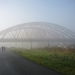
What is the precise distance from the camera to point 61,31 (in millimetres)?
120375

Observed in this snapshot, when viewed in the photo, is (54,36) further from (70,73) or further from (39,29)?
(70,73)

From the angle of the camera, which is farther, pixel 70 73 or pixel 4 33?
pixel 4 33

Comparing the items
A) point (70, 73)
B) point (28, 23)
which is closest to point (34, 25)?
point (28, 23)

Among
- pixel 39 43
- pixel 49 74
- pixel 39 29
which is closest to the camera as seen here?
pixel 49 74

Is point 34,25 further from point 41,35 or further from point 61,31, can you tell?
point 61,31

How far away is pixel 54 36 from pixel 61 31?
259 inches

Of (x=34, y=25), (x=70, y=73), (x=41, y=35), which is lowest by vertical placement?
(x=70, y=73)

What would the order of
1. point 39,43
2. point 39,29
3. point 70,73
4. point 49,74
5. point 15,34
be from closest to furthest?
1. point 49,74
2. point 70,73
3. point 39,43
4. point 15,34
5. point 39,29

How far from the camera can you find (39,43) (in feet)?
331

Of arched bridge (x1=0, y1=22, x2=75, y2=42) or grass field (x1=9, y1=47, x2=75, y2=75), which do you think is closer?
grass field (x1=9, y1=47, x2=75, y2=75)

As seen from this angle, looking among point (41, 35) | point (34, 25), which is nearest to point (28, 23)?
point (34, 25)

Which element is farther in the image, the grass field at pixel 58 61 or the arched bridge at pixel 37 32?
the arched bridge at pixel 37 32

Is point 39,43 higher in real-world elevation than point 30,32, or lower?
lower

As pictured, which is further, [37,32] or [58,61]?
[37,32]
